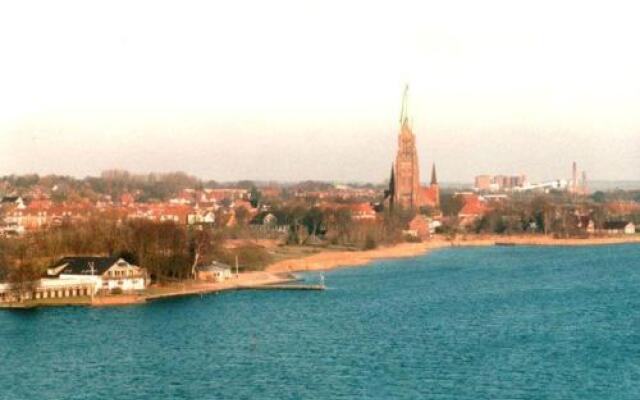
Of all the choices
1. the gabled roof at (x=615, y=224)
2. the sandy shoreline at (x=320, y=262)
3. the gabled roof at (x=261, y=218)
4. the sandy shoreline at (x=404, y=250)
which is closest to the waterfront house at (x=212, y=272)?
the sandy shoreline at (x=320, y=262)

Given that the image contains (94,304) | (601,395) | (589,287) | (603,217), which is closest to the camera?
(601,395)

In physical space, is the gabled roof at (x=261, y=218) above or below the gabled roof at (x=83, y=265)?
above

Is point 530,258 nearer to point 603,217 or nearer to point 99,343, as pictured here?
point 603,217

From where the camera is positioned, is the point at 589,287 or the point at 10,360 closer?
the point at 10,360

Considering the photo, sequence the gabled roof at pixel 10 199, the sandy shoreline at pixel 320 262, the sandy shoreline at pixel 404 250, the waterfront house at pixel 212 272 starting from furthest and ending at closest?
the gabled roof at pixel 10 199 < the sandy shoreline at pixel 404 250 < the waterfront house at pixel 212 272 < the sandy shoreline at pixel 320 262

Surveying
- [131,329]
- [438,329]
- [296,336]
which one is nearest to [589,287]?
[438,329]

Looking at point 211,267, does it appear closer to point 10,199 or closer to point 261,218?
point 261,218

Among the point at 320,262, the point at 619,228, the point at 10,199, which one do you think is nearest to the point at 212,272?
the point at 320,262

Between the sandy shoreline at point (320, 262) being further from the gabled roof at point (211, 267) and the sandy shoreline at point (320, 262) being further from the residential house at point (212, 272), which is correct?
the gabled roof at point (211, 267)
